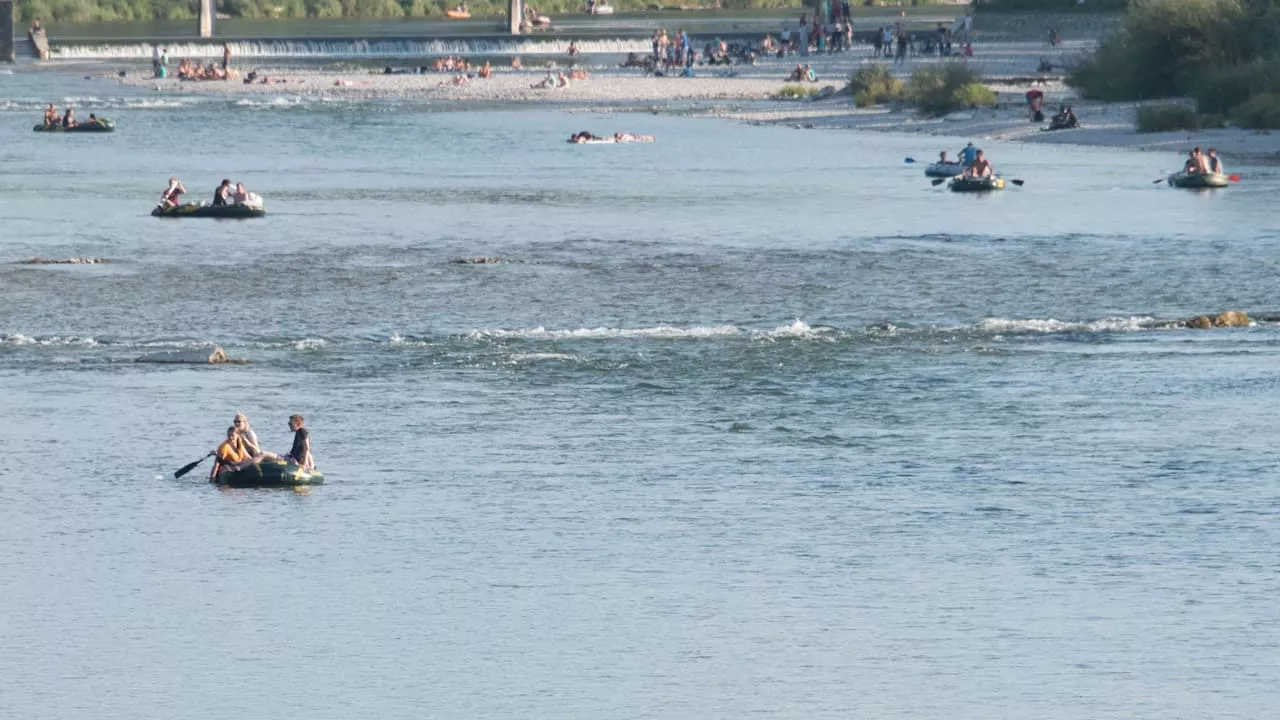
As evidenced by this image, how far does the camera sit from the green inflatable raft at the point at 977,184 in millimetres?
72875

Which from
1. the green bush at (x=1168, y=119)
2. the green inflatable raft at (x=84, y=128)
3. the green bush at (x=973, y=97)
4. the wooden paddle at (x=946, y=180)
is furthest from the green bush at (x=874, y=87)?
the green inflatable raft at (x=84, y=128)

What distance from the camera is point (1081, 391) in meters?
39.8

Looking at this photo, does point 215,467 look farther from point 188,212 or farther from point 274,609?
point 188,212

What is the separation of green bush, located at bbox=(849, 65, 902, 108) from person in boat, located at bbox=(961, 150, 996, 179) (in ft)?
112

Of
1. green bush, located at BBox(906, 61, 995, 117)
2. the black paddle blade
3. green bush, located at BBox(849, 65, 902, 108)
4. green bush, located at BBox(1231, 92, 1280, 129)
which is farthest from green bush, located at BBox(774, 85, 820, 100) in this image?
the black paddle blade

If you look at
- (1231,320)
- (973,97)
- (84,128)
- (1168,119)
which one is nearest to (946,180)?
(1168,119)

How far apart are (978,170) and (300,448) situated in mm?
44695

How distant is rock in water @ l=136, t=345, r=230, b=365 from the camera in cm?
4325

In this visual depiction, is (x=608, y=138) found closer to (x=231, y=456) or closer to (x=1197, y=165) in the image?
(x=1197, y=165)

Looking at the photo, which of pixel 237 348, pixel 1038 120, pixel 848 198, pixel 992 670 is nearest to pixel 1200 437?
pixel 992 670

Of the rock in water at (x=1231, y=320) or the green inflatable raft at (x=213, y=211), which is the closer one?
the rock in water at (x=1231, y=320)

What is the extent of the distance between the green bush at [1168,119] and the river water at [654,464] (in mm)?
19579

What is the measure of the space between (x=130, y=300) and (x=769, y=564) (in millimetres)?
26526

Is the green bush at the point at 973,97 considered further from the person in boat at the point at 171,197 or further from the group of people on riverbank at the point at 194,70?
the group of people on riverbank at the point at 194,70
